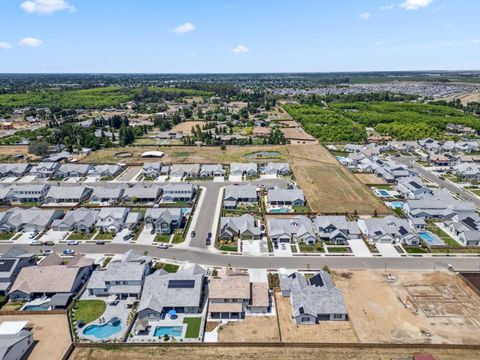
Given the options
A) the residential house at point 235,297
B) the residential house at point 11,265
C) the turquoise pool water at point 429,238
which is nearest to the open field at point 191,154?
the turquoise pool water at point 429,238

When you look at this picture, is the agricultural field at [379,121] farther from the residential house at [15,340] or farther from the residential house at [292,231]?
the residential house at [15,340]

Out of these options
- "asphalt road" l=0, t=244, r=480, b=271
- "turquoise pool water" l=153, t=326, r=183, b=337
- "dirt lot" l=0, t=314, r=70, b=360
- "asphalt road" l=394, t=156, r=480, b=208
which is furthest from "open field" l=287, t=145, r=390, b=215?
"dirt lot" l=0, t=314, r=70, b=360

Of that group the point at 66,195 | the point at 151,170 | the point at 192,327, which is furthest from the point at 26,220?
the point at 192,327

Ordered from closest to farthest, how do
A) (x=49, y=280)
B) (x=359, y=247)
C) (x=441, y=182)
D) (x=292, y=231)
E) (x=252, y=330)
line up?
(x=252, y=330)
(x=49, y=280)
(x=359, y=247)
(x=292, y=231)
(x=441, y=182)

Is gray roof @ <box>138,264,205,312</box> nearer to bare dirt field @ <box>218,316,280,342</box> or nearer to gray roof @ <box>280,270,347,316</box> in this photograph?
bare dirt field @ <box>218,316,280,342</box>

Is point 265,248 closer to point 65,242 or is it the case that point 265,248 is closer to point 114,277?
point 114,277

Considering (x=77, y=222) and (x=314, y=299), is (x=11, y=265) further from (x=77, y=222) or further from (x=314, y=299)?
(x=314, y=299)

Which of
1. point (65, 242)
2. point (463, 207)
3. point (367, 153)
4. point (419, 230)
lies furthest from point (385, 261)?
point (367, 153)

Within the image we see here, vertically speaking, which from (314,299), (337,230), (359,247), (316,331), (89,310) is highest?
(314,299)
